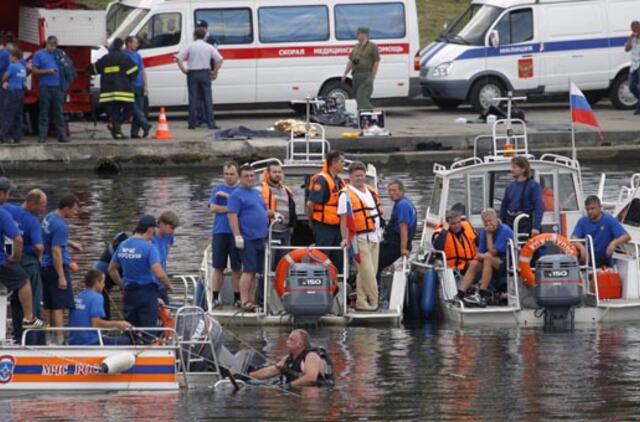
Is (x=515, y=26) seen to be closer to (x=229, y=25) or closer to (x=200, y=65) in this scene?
(x=229, y=25)

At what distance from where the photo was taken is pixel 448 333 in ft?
66.7

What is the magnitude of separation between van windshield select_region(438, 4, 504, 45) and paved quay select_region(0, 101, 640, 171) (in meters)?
1.77

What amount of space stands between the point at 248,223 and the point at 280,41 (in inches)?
640

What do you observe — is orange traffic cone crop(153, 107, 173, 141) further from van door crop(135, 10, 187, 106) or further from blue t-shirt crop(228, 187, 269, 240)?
blue t-shirt crop(228, 187, 269, 240)

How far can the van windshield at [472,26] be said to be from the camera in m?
36.9

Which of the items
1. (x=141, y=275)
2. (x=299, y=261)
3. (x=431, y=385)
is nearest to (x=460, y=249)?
(x=299, y=261)

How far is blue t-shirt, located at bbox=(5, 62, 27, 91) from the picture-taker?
104 ft

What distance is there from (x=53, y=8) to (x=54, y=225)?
16064mm

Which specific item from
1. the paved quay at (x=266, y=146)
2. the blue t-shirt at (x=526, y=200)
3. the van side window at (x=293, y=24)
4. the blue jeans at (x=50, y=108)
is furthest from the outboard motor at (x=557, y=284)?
the van side window at (x=293, y=24)

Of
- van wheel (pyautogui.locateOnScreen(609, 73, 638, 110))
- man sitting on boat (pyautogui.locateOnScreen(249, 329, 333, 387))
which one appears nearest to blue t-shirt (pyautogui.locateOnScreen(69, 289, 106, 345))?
man sitting on boat (pyautogui.locateOnScreen(249, 329, 333, 387))

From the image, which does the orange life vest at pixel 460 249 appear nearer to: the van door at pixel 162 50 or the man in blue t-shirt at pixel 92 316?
the man in blue t-shirt at pixel 92 316

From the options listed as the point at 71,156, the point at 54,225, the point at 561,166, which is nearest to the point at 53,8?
the point at 71,156

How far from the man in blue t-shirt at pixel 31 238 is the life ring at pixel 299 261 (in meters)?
3.25

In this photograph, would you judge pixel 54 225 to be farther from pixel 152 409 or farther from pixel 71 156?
pixel 71 156
